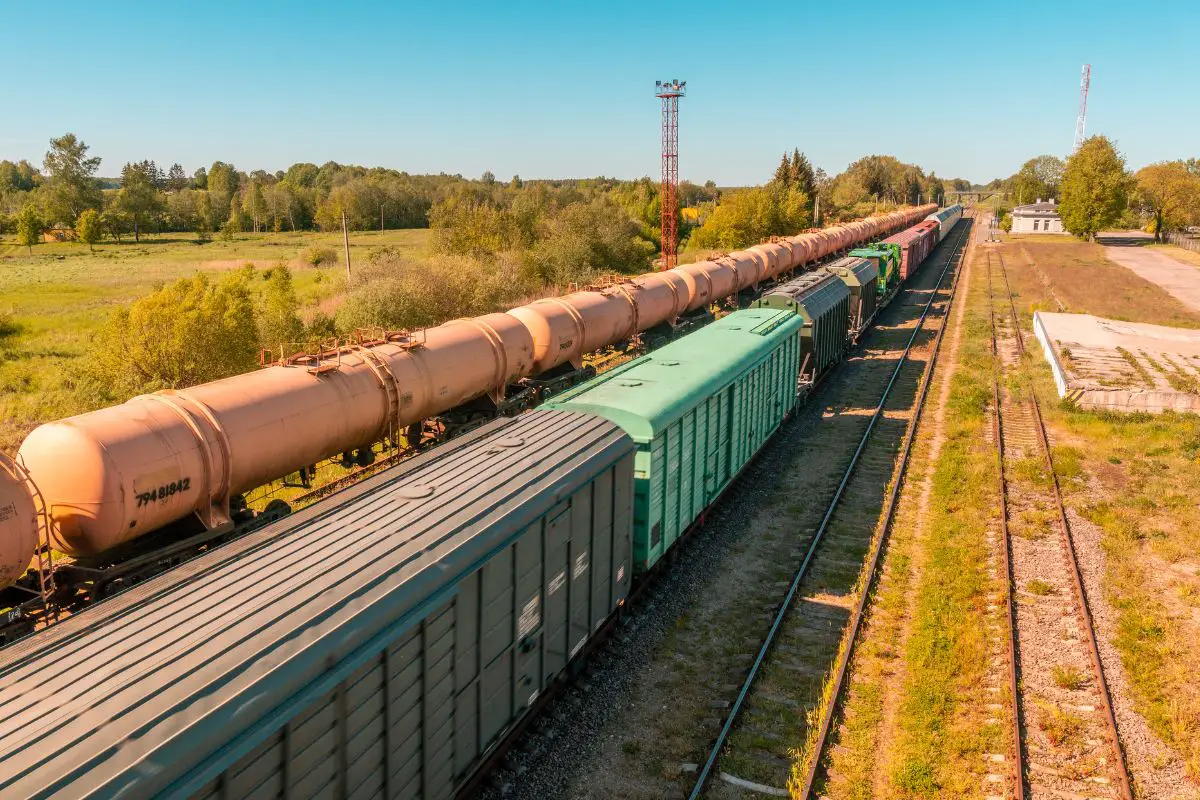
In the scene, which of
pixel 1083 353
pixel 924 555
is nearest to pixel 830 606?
pixel 924 555

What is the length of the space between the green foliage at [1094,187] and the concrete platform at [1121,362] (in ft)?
201

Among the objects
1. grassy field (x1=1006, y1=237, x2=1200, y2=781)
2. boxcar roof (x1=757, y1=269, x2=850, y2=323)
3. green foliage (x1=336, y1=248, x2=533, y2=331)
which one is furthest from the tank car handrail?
green foliage (x1=336, y1=248, x2=533, y2=331)

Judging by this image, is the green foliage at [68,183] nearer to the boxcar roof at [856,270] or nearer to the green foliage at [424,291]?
the green foliage at [424,291]

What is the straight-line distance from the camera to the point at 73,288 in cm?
6419

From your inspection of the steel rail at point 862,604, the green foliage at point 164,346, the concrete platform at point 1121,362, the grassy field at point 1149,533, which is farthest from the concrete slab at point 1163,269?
the green foliage at point 164,346

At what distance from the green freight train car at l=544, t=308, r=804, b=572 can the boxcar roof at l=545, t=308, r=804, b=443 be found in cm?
2

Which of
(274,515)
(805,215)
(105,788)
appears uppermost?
(805,215)

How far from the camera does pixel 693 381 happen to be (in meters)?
14.8

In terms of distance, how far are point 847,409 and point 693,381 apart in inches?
542

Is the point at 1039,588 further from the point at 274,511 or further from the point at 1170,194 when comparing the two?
the point at 1170,194

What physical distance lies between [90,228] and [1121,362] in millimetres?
118696

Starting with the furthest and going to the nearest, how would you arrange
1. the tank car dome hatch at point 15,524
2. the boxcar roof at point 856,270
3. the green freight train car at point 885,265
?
the green freight train car at point 885,265 → the boxcar roof at point 856,270 → the tank car dome hatch at point 15,524

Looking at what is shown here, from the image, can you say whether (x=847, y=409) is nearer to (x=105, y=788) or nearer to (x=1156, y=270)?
(x=105, y=788)

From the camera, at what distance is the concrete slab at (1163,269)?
57969 mm
